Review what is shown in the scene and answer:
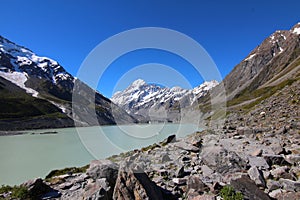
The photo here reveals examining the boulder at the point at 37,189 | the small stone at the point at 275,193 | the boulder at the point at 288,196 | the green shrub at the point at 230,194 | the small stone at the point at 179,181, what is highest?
the boulder at the point at 37,189

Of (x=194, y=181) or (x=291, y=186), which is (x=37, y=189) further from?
(x=291, y=186)

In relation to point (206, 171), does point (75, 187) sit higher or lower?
higher

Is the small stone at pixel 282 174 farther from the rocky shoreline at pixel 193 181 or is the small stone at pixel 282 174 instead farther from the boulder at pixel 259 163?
the boulder at pixel 259 163

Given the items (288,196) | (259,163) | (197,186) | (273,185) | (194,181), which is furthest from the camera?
(259,163)

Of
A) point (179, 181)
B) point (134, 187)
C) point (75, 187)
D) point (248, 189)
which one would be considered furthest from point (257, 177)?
point (75, 187)

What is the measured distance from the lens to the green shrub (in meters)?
6.25

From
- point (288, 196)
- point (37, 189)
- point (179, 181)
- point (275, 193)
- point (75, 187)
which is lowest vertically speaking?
point (288, 196)

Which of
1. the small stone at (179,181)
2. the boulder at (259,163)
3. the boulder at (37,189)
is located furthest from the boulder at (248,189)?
the boulder at (37,189)

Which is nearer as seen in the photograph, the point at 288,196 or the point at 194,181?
the point at 288,196

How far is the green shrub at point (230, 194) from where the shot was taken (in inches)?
246

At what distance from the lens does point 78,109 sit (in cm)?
15812

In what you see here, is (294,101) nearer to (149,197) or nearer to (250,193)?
(250,193)

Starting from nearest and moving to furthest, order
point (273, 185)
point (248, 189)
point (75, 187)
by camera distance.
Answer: point (248, 189), point (273, 185), point (75, 187)

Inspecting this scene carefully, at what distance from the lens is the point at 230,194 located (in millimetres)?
6617
